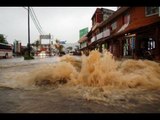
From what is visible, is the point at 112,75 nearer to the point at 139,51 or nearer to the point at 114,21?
the point at 139,51

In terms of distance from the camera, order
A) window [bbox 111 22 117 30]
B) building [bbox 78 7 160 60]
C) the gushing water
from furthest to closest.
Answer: window [bbox 111 22 117 30], building [bbox 78 7 160 60], the gushing water

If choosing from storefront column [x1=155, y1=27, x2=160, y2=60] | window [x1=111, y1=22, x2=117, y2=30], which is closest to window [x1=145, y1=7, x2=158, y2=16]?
storefront column [x1=155, y1=27, x2=160, y2=60]

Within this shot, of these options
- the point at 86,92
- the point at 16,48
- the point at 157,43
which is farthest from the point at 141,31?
the point at 16,48

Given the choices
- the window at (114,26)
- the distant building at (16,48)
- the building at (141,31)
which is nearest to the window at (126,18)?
the building at (141,31)

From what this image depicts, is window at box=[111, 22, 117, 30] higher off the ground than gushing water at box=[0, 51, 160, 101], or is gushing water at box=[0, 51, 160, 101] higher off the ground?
window at box=[111, 22, 117, 30]

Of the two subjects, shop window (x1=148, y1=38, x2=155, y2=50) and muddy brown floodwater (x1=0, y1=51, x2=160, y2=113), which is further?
shop window (x1=148, y1=38, x2=155, y2=50)

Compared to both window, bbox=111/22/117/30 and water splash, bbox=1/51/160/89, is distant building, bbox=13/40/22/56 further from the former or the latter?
water splash, bbox=1/51/160/89

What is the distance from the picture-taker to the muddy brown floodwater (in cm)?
481

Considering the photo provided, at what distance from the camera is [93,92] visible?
21.4 feet

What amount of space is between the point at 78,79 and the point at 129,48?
56.5ft

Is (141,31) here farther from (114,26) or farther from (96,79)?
(114,26)

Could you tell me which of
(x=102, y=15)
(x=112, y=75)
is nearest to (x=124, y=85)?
(x=112, y=75)

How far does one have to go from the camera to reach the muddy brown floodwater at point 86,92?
4811mm

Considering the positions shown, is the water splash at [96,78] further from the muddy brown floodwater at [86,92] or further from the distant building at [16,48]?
the distant building at [16,48]
